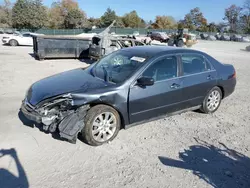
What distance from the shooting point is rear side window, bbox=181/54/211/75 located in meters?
4.67

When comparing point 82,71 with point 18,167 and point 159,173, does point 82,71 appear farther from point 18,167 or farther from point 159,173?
point 159,173

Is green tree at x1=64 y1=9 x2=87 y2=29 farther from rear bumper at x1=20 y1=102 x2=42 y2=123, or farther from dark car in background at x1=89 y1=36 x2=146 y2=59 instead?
rear bumper at x1=20 y1=102 x2=42 y2=123

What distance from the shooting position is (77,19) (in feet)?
187

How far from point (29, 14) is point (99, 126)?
5018cm

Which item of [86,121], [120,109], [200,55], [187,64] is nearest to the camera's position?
[86,121]

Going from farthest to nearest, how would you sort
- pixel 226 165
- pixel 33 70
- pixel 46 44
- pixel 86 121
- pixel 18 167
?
1. pixel 46 44
2. pixel 33 70
3. pixel 86 121
4. pixel 226 165
5. pixel 18 167

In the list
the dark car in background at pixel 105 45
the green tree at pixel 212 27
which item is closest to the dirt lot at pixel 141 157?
the dark car in background at pixel 105 45

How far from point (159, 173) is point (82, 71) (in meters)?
2.70

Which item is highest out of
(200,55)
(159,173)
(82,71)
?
(200,55)

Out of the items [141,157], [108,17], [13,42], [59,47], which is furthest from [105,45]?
[108,17]

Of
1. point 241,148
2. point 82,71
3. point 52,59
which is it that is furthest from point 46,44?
point 241,148

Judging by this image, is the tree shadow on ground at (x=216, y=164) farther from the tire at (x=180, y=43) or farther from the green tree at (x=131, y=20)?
the green tree at (x=131, y=20)

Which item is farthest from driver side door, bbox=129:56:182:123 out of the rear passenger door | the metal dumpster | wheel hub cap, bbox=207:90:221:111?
the metal dumpster

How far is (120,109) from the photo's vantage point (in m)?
3.82
